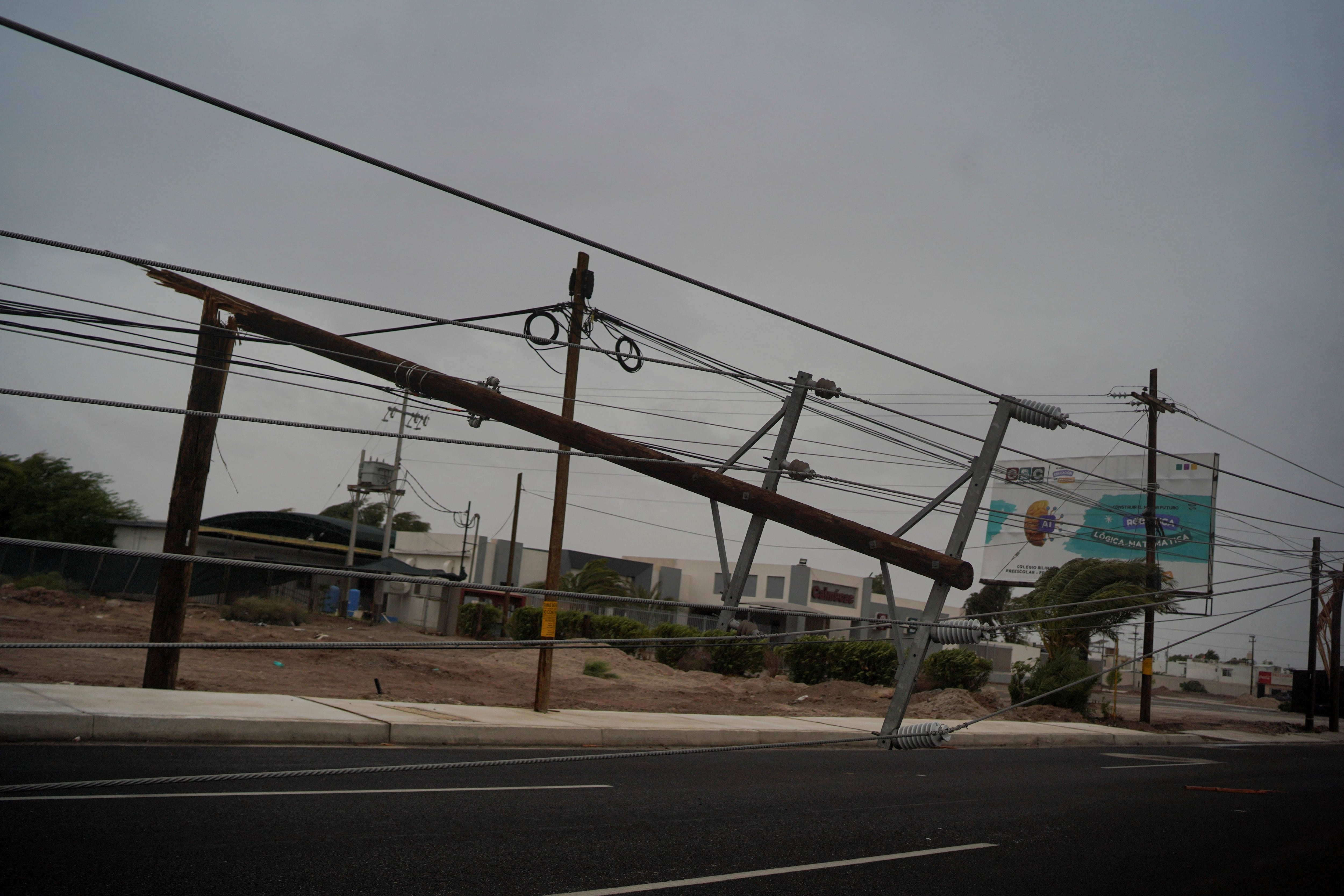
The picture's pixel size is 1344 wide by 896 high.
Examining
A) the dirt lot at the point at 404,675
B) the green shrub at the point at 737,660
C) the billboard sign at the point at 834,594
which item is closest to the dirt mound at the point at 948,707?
the dirt lot at the point at 404,675

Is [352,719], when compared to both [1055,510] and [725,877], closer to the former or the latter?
[725,877]

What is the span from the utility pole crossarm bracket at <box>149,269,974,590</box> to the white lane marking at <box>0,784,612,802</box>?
3.16 meters

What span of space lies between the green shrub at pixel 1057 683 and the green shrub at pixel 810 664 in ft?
12.3

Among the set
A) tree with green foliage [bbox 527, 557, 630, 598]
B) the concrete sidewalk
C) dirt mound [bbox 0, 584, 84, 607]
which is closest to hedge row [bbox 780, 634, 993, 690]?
the concrete sidewalk

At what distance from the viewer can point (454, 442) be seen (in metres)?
5.96

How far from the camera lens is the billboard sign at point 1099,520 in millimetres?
39812

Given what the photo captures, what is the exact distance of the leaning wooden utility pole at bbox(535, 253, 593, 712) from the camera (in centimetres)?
1482

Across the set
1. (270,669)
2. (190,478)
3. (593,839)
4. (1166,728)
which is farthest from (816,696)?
(593,839)

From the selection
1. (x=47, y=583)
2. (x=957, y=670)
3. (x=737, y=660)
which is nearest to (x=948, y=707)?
(x=957, y=670)

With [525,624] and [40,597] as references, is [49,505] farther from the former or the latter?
[525,624]

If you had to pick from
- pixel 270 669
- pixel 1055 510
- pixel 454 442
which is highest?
pixel 1055 510

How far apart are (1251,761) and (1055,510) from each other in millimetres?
25040

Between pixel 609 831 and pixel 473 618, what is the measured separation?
34242mm

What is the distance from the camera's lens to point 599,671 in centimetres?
2698
